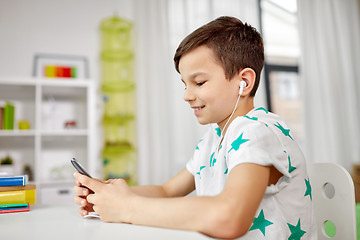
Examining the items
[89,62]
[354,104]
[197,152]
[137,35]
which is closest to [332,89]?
[354,104]

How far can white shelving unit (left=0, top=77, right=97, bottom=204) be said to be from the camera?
104 inches

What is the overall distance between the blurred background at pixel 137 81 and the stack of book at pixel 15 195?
190 cm

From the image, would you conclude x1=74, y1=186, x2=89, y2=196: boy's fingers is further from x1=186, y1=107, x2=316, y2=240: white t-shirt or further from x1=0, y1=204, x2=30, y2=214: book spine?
x1=186, y1=107, x2=316, y2=240: white t-shirt

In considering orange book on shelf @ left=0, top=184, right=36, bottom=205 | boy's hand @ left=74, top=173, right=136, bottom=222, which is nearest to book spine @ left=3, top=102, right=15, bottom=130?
orange book on shelf @ left=0, top=184, right=36, bottom=205

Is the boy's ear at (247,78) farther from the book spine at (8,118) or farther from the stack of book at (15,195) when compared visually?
the book spine at (8,118)

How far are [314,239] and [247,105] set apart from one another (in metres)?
0.36

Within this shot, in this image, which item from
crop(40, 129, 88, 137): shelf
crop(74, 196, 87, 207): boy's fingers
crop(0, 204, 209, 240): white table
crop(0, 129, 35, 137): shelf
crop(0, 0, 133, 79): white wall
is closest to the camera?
crop(0, 204, 209, 240): white table

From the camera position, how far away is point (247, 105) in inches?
34.9

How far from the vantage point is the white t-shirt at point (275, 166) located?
653 mm

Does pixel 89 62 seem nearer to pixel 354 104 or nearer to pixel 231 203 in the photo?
pixel 354 104

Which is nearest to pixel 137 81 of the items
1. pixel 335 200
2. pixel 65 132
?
pixel 65 132

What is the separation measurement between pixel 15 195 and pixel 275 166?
65 centimetres

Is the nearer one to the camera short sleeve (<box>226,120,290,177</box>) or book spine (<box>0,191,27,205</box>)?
short sleeve (<box>226,120,290,177</box>)

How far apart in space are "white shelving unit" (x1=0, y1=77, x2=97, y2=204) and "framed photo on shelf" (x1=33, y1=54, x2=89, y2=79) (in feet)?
0.45
